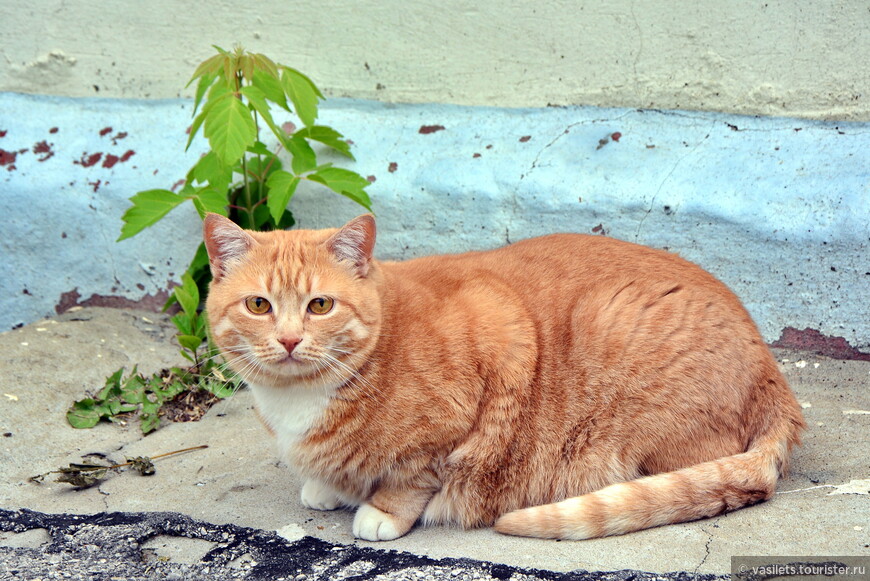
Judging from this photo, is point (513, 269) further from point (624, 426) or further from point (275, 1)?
point (275, 1)

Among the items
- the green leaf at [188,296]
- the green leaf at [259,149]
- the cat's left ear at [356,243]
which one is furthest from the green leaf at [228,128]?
the cat's left ear at [356,243]

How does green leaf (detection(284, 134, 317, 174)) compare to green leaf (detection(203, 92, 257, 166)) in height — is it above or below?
below

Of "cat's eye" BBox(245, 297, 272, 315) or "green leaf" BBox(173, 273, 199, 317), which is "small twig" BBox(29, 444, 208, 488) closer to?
"green leaf" BBox(173, 273, 199, 317)

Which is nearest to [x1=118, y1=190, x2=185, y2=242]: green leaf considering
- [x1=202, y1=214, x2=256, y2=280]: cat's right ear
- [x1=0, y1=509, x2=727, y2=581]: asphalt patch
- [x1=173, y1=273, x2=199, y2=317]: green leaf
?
[x1=173, y1=273, x2=199, y2=317]: green leaf

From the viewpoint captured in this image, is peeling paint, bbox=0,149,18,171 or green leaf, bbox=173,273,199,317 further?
peeling paint, bbox=0,149,18,171

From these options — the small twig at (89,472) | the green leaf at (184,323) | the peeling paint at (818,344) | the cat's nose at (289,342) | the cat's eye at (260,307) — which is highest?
the cat's eye at (260,307)

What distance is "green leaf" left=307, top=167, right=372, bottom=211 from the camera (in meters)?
3.84

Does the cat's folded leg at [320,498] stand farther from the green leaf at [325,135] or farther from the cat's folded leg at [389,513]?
the green leaf at [325,135]

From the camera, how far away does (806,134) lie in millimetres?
3805

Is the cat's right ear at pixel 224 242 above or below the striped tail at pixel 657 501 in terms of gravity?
above

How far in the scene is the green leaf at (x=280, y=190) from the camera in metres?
3.74

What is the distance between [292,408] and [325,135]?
1783mm

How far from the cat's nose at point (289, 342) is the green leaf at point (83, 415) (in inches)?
56.8

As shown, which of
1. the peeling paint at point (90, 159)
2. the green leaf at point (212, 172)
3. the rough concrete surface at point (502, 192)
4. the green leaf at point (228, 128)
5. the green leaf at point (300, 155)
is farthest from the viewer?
the peeling paint at point (90, 159)
